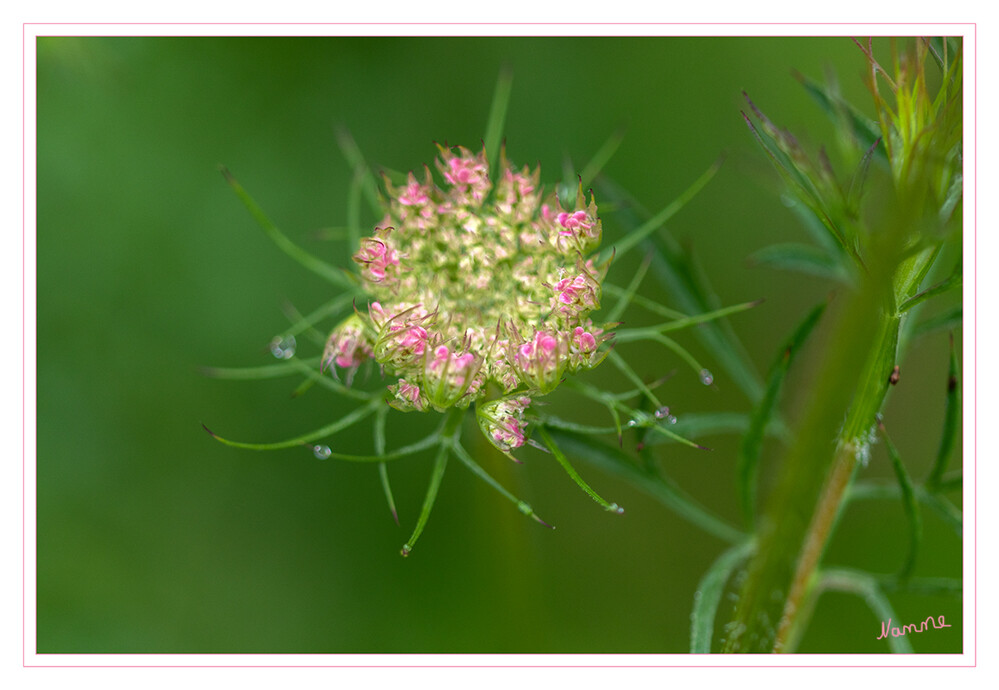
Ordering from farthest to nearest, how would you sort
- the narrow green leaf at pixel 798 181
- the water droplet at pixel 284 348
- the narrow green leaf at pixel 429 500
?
the water droplet at pixel 284 348 → the narrow green leaf at pixel 429 500 → the narrow green leaf at pixel 798 181

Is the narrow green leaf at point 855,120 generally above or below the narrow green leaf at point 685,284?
above

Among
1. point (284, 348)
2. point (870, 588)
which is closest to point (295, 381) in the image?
point (284, 348)

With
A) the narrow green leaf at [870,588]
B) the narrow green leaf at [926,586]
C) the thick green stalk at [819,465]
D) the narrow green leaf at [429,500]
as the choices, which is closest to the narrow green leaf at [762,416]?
the thick green stalk at [819,465]

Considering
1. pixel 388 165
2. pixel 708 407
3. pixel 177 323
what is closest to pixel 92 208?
pixel 177 323

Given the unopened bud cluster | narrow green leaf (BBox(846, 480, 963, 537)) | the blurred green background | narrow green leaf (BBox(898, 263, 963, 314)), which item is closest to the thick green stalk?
narrow green leaf (BBox(898, 263, 963, 314))

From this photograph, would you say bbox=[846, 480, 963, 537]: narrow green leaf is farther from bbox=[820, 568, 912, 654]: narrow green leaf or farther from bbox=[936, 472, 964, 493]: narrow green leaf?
bbox=[820, 568, 912, 654]: narrow green leaf

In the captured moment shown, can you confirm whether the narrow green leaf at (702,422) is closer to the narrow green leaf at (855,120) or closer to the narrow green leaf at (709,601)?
the narrow green leaf at (709,601)
